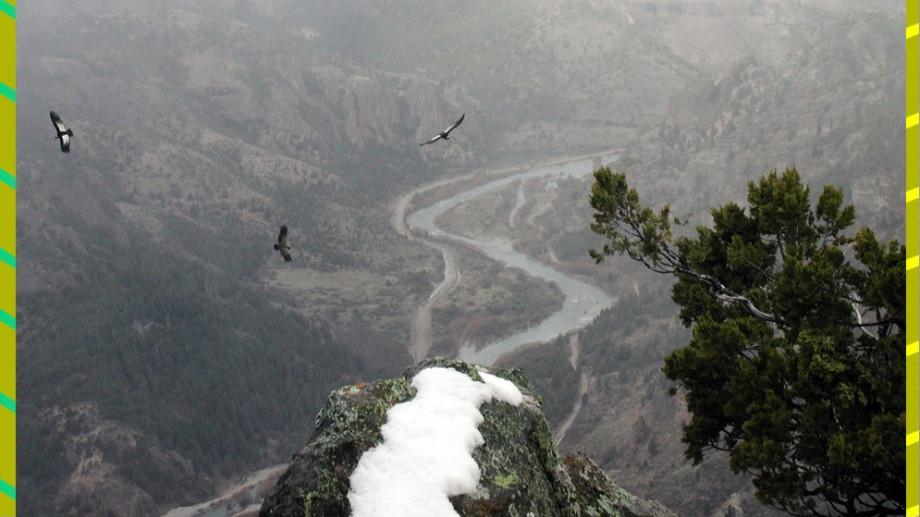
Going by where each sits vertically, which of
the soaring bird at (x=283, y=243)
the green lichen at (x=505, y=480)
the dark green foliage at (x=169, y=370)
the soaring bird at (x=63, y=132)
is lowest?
the dark green foliage at (x=169, y=370)

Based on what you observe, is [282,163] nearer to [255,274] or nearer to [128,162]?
[128,162]

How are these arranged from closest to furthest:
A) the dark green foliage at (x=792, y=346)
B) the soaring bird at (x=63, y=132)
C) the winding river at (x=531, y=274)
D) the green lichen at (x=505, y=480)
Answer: the green lichen at (x=505, y=480) → the soaring bird at (x=63, y=132) → the dark green foliage at (x=792, y=346) → the winding river at (x=531, y=274)

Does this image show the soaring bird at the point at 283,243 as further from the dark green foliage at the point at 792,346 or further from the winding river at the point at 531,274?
the winding river at the point at 531,274

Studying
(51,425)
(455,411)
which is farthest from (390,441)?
(51,425)

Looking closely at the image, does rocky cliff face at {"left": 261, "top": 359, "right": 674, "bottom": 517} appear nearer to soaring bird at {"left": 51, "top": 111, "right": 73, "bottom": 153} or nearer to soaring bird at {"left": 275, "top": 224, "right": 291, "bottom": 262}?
soaring bird at {"left": 275, "top": 224, "right": 291, "bottom": 262}

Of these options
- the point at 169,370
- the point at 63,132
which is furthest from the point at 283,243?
the point at 169,370
